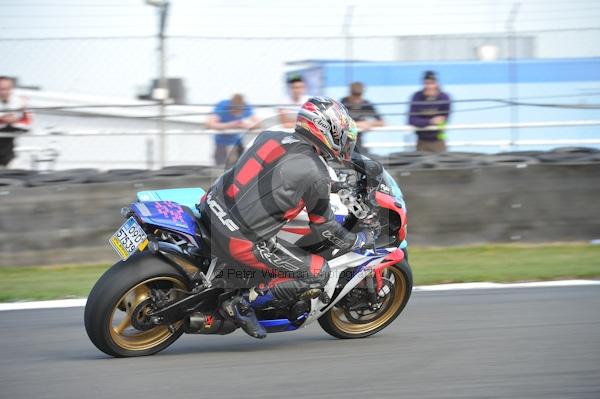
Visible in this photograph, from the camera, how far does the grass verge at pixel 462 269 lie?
27.7ft

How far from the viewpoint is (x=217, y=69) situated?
10883mm

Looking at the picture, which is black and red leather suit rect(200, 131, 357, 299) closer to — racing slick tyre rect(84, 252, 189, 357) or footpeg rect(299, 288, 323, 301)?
footpeg rect(299, 288, 323, 301)

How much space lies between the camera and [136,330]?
5875 millimetres

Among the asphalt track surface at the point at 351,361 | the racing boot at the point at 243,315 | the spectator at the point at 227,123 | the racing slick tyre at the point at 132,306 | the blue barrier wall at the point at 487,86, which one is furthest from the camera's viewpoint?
the blue barrier wall at the point at 487,86

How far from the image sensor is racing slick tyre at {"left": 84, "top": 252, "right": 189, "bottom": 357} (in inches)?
215

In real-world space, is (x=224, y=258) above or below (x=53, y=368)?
above

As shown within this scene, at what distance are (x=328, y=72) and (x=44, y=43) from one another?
3.68 m

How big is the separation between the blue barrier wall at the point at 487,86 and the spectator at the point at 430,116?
19cm

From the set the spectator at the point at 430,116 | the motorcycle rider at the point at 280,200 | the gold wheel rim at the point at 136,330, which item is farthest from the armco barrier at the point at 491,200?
the motorcycle rider at the point at 280,200

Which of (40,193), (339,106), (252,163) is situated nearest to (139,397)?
(252,163)

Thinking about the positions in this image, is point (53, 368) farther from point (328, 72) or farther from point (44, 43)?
point (328, 72)

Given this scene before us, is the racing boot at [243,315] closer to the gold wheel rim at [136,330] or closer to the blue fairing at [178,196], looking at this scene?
the gold wheel rim at [136,330]

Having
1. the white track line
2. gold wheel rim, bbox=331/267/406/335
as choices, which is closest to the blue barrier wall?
the white track line

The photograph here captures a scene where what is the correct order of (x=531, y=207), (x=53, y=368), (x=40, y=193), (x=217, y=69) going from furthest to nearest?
(x=217, y=69) < (x=531, y=207) < (x=40, y=193) < (x=53, y=368)
